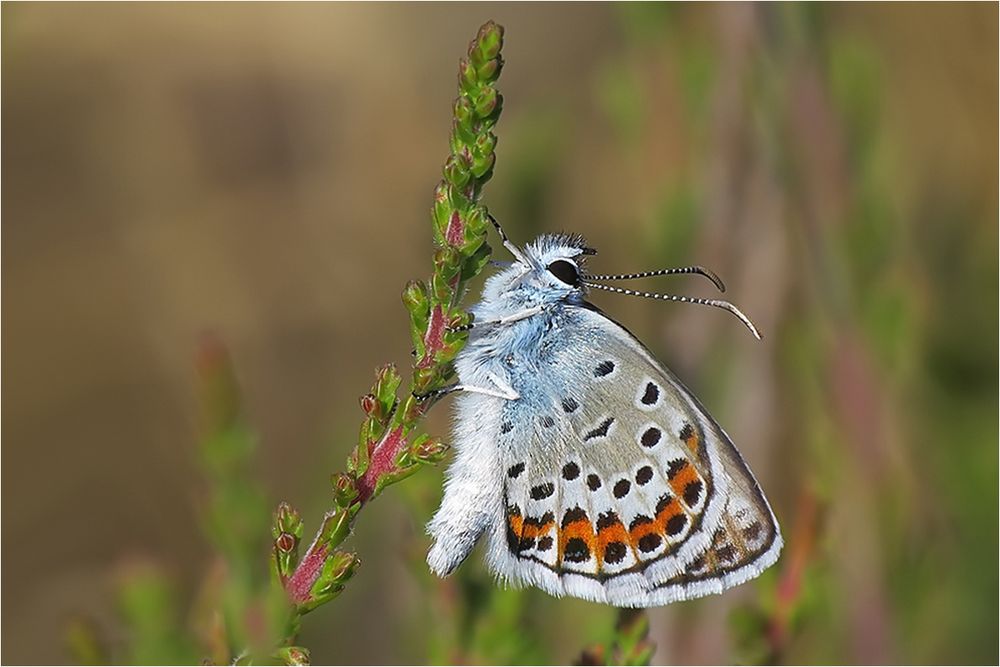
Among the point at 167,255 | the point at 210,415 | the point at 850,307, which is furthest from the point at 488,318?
the point at 167,255

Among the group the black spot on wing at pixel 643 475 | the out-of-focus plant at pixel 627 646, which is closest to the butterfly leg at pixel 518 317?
the black spot on wing at pixel 643 475

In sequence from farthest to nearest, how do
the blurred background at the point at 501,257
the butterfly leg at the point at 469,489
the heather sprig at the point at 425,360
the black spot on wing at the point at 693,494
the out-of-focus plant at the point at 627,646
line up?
1. the blurred background at the point at 501,257
2. the black spot on wing at the point at 693,494
3. the butterfly leg at the point at 469,489
4. the out-of-focus plant at the point at 627,646
5. the heather sprig at the point at 425,360

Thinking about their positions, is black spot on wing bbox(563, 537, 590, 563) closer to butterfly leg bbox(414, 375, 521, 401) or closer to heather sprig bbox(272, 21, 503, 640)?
butterfly leg bbox(414, 375, 521, 401)

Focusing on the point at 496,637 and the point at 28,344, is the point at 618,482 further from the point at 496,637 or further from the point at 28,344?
the point at 28,344

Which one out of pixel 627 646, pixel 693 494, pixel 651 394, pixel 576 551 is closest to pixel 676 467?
pixel 693 494

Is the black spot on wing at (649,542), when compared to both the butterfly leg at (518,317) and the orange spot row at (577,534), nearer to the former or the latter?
the orange spot row at (577,534)

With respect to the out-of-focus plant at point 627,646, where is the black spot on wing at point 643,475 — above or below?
above
